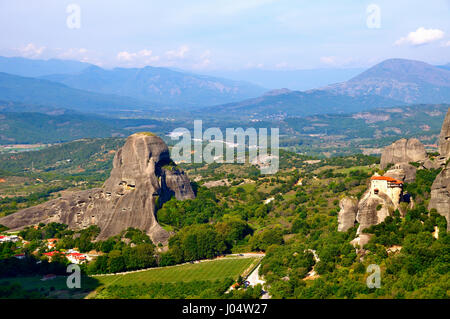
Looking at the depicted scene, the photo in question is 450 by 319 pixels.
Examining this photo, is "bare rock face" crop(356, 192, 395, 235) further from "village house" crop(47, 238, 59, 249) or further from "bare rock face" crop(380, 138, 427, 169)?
"village house" crop(47, 238, 59, 249)

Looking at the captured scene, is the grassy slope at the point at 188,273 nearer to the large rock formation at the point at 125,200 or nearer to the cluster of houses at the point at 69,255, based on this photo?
the cluster of houses at the point at 69,255

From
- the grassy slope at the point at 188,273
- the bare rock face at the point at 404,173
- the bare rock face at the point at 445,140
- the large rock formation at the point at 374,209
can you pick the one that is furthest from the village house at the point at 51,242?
the bare rock face at the point at 445,140

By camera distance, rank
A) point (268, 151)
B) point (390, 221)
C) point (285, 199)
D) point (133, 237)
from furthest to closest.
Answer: point (268, 151)
point (285, 199)
point (133, 237)
point (390, 221)

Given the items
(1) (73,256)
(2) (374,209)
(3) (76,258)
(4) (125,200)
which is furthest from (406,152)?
(1) (73,256)

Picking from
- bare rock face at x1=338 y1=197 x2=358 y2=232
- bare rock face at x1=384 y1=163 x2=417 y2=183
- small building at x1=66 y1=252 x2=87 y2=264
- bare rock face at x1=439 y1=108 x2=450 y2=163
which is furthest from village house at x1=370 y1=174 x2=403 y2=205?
small building at x1=66 y1=252 x2=87 y2=264

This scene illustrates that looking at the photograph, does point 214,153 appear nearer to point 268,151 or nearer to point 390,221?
point 268,151
